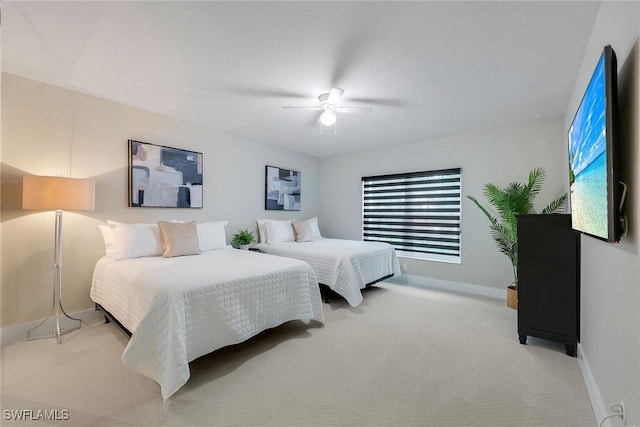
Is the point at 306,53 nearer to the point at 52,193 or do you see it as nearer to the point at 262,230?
the point at 52,193

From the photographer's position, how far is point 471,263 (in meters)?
3.91

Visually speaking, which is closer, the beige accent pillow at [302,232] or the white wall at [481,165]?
the white wall at [481,165]

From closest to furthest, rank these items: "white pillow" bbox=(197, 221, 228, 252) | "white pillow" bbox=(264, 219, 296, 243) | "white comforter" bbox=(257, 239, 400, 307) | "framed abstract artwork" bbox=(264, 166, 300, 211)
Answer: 1. "white comforter" bbox=(257, 239, 400, 307)
2. "white pillow" bbox=(197, 221, 228, 252)
3. "white pillow" bbox=(264, 219, 296, 243)
4. "framed abstract artwork" bbox=(264, 166, 300, 211)

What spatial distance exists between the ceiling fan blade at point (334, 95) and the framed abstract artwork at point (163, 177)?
2.12m

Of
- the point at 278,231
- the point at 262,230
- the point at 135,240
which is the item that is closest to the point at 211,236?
the point at 135,240

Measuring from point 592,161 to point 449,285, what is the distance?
125 inches

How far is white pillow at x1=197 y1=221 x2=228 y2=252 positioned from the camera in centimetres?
338

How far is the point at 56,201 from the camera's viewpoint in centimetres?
228

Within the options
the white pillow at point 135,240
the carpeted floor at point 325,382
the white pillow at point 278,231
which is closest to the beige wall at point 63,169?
the white pillow at point 135,240

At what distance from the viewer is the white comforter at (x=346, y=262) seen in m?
3.28

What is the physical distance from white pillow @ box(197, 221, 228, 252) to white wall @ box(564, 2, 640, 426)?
3.55 meters

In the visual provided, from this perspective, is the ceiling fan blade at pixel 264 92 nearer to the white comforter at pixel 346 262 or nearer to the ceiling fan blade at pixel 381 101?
the ceiling fan blade at pixel 381 101

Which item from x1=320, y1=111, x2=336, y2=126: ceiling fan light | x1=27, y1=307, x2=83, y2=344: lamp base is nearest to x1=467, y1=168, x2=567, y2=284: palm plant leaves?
x1=320, y1=111, x2=336, y2=126: ceiling fan light

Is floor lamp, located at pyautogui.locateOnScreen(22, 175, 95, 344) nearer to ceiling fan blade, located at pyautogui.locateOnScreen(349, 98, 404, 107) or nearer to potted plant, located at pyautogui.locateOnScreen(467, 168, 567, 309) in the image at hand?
ceiling fan blade, located at pyautogui.locateOnScreen(349, 98, 404, 107)
